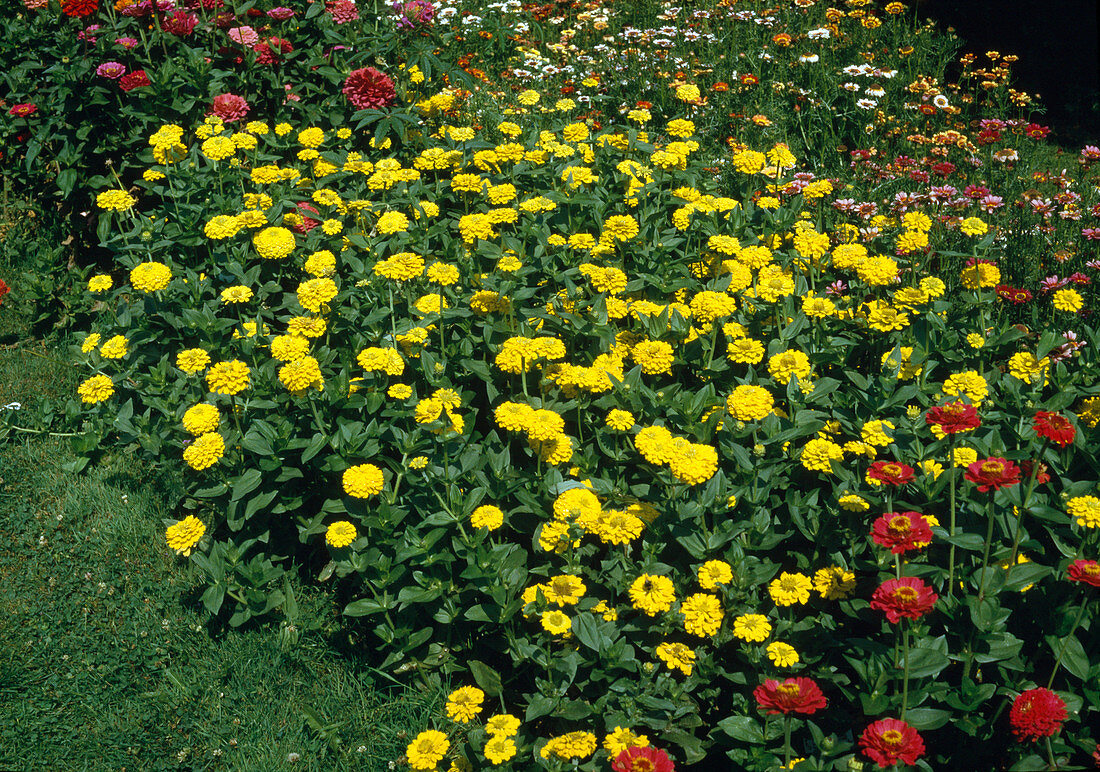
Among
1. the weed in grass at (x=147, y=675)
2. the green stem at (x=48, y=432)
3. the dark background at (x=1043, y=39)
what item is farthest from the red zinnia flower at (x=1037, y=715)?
the dark background at (x=1043, y=39)

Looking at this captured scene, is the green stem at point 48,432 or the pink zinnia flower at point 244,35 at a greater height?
the pink zinnia flower at point 244,35

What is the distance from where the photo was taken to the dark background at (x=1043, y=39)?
18.7 ft

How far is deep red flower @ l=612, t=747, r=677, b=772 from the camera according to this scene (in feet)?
5.38

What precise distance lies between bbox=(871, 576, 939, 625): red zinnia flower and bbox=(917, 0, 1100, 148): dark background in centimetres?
532

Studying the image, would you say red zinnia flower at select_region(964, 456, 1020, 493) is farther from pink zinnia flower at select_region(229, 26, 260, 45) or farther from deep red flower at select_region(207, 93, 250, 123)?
pink zinnia flower at select_region(229, 26, 260, 45)

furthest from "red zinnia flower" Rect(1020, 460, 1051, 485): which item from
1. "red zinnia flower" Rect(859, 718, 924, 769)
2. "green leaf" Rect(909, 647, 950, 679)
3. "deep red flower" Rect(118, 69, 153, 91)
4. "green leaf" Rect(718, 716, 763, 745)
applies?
"deep red flower" Rect(118, 69, 153, 91)

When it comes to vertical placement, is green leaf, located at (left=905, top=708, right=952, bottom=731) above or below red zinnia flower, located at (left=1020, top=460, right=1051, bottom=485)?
below

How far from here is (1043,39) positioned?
19.4 feet

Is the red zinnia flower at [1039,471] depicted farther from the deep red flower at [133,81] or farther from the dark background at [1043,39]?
the dark background at [1043,39]

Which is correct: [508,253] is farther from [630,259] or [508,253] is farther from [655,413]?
[655,413]

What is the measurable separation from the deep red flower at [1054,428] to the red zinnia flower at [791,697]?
775 mm

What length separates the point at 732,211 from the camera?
117 inches

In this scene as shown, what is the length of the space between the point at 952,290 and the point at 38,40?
4331mm

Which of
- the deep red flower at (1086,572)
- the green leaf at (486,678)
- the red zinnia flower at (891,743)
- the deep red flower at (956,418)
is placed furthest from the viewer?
the green leaf at (486,678)
